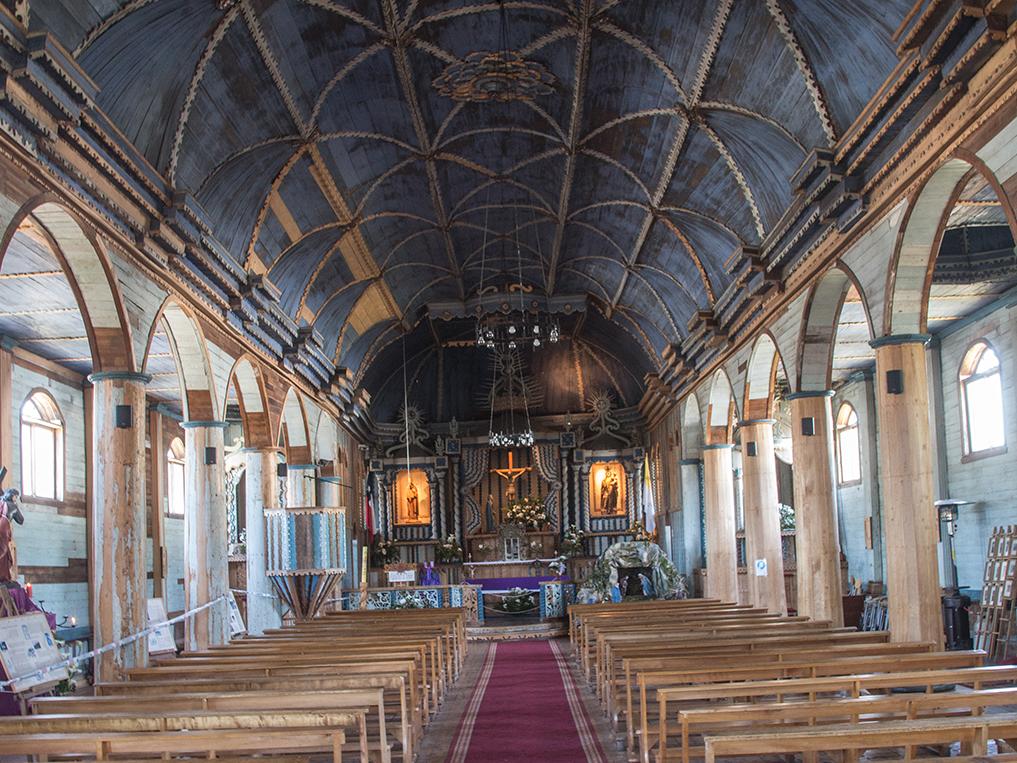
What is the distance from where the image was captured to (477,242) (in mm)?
22578

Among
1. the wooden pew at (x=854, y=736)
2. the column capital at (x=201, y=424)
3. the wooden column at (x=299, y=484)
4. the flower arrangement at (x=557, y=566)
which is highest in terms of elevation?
the column capital at (x=201, y=424)

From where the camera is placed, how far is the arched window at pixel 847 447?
22984mm

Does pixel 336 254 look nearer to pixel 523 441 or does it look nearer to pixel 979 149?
pixel 523 441

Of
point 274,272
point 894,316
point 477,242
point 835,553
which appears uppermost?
point 477,242

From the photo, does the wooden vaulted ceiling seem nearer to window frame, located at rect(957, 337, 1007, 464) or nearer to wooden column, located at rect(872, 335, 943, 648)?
wooden column, located at rect(872, 335, 943, 648)

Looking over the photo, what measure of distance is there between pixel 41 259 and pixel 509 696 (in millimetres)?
7872

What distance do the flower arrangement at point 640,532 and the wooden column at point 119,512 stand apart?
18.5m

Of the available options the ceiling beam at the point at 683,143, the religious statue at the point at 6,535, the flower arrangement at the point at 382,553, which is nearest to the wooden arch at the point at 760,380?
the ceiling beam at the point at 683,143

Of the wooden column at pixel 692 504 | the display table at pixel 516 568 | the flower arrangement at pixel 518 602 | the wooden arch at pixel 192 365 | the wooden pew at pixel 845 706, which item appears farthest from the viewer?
the display table at pixel 516 568

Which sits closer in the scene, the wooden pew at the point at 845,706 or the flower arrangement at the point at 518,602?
the wooden pew at the point at 845,706

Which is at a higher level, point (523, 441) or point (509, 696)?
point (523, 441)

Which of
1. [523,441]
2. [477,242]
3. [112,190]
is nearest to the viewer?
[112,190]

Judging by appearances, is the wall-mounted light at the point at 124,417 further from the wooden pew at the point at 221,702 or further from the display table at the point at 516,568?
the display table at the point at 516,568

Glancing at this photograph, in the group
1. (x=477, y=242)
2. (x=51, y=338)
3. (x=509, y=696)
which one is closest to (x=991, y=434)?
(x=509, y=696)
